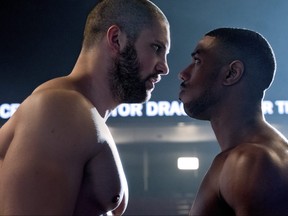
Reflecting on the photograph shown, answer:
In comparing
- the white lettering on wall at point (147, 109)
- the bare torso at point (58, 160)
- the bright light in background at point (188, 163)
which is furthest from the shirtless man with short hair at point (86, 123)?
the bright light in background at point (188, 163)

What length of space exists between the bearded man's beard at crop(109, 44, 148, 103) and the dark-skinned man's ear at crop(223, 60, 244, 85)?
0.86ft

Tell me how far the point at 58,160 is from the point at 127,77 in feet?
1.27

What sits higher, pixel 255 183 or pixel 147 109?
pixel 255 183

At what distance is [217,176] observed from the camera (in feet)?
4.54

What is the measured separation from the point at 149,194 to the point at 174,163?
16.1 inches

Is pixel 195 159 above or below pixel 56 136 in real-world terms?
below

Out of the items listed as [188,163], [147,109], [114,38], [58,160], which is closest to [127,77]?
[114,38]

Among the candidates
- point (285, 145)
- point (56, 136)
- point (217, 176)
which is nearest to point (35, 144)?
point (56, 136)

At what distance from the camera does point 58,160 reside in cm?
110

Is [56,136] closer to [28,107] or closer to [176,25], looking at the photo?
[28,107]

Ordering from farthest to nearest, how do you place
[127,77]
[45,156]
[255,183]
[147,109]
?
[147,109] → [127,77] → [255,183] → [45,156]

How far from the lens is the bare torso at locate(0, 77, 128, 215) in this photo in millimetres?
1059

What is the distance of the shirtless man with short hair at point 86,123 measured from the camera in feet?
3.51

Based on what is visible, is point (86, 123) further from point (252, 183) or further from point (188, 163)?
point (188, 163)
